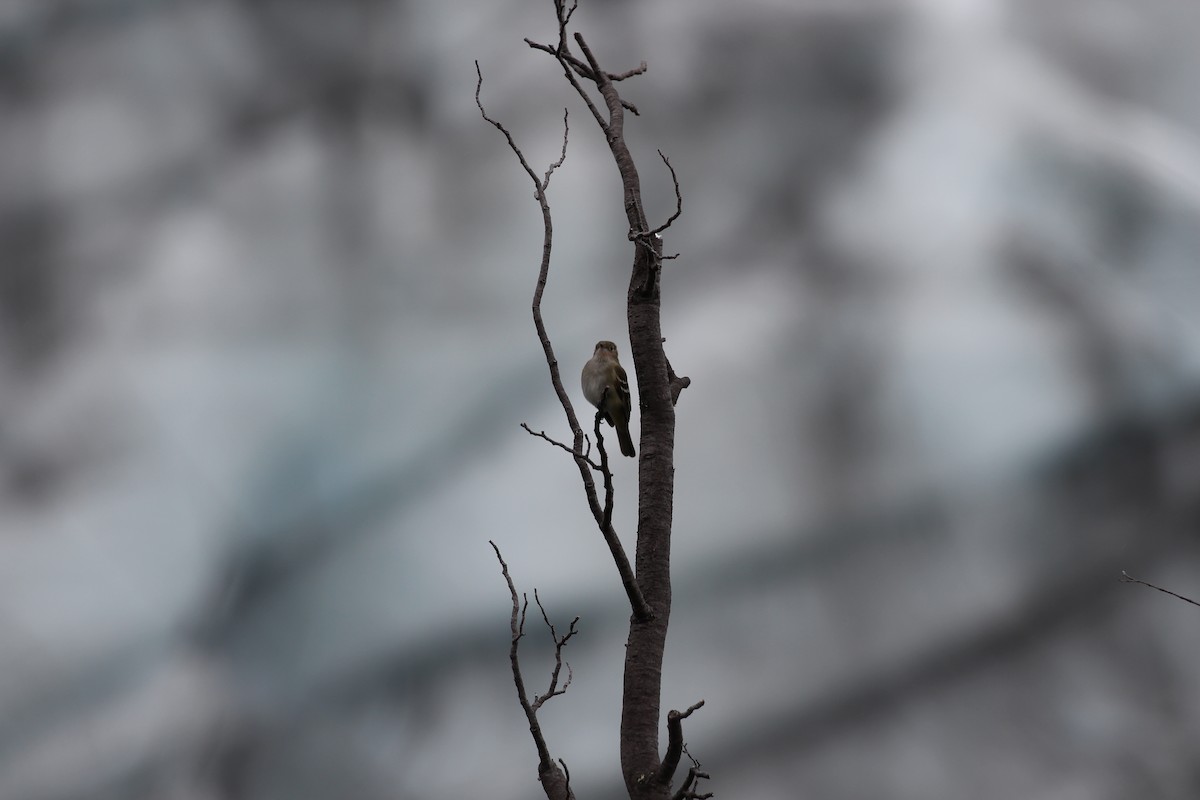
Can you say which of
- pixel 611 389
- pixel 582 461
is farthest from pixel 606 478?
pixel 611 389

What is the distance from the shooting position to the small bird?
527 centimetres

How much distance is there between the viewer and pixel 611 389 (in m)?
5.31

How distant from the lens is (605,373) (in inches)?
215

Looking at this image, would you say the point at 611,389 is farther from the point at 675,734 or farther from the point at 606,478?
the point at 675,734

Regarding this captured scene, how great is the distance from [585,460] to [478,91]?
173cm

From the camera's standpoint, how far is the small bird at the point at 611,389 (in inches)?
208

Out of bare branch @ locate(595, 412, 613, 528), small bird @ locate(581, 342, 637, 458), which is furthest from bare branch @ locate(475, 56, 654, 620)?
small bird @ locate(581, 342, 637, 458)

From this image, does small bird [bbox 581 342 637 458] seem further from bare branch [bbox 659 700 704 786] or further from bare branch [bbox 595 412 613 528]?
bare branch [bbox 659 700 704 786]

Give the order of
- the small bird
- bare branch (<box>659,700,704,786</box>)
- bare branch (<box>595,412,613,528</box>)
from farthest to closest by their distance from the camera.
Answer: the small bird
bare branch (<box>595,412,613,528</box>)
bare branch (<box>659,700,704,786</box>)

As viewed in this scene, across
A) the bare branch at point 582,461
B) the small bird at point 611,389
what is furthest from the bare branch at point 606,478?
the small bird at point 611,389

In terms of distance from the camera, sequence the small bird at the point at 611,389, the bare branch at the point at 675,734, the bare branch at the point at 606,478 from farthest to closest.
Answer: the small bird at the point at 611,389 → the bare branch at the point at 606,478 → the bare branch at the point at 675,734

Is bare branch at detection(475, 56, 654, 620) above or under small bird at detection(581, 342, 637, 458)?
under

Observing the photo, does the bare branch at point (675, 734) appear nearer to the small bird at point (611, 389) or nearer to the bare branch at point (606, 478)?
the bare branch at point (606, 478)

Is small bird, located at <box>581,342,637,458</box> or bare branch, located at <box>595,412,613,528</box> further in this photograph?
small bird, located at <box>581,342,637,458</box>
